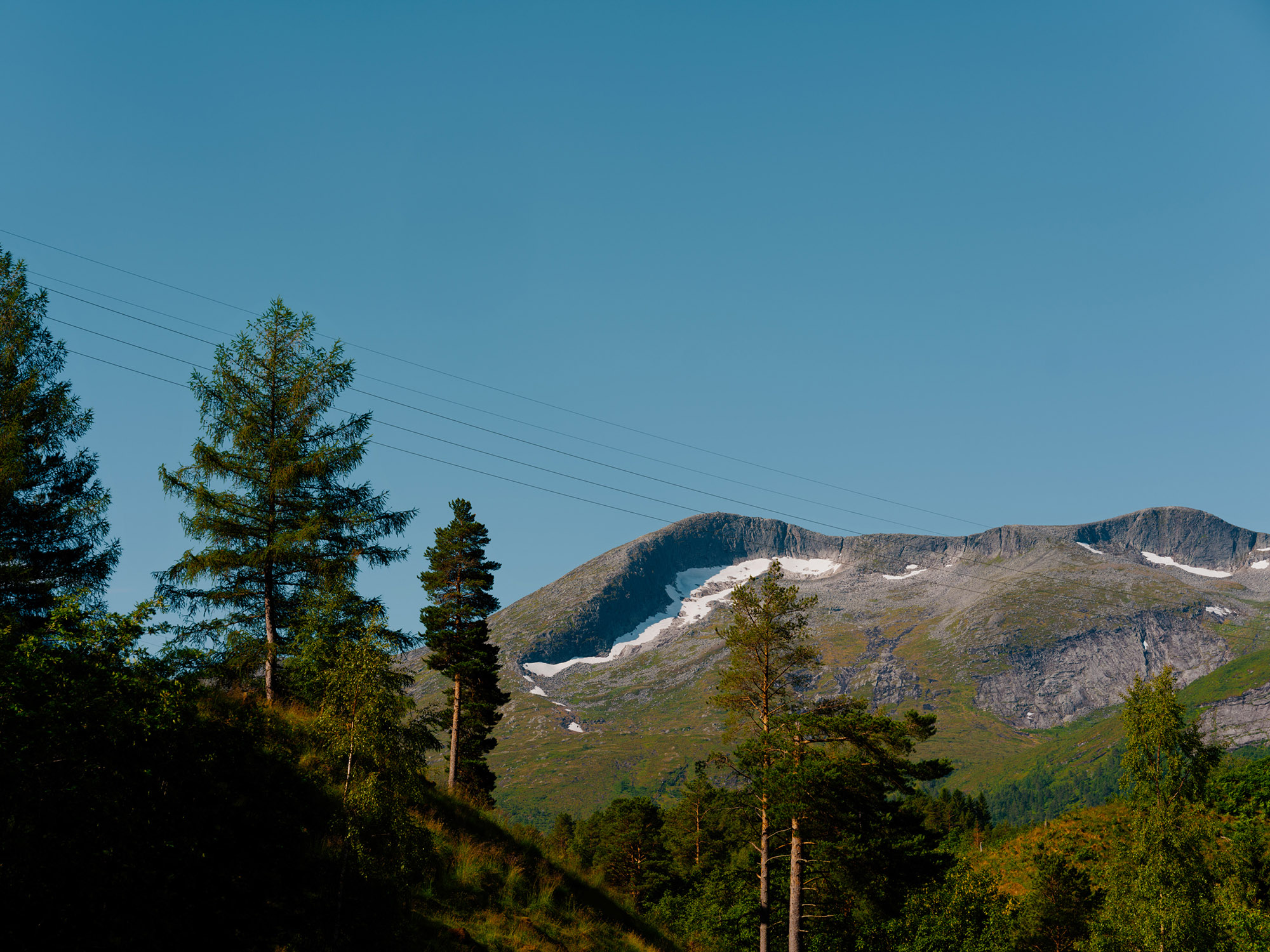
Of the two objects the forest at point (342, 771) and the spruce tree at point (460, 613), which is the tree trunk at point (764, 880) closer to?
the forest at point (342, 771)

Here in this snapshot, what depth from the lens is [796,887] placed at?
37.5 meters

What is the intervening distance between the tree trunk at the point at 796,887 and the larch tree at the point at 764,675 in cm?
106

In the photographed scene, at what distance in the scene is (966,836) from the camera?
12594 centimetres

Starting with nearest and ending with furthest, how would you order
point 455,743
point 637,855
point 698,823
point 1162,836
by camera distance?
point 1162,836
point 455,743
point 698,823
point 637,855

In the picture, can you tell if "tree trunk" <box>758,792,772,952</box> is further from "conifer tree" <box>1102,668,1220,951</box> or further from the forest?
"conifer tree" <box>1102,668,1220,951</box>

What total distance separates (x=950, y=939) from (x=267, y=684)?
42.3 metres

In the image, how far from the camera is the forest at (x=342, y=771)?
45.4 ft

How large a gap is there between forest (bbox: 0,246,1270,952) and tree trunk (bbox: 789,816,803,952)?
9.1 inches

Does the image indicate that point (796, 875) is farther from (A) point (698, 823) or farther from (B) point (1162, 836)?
(A) point (698, 823)

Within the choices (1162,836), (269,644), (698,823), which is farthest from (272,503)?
(698,823)

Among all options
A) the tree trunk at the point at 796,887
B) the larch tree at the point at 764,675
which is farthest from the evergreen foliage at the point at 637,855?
the larch tree at the point at 764,675

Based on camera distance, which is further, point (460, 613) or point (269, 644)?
point (460, 613)

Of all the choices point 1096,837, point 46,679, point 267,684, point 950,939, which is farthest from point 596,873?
point 1096,837

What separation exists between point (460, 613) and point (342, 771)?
28.2 metres
